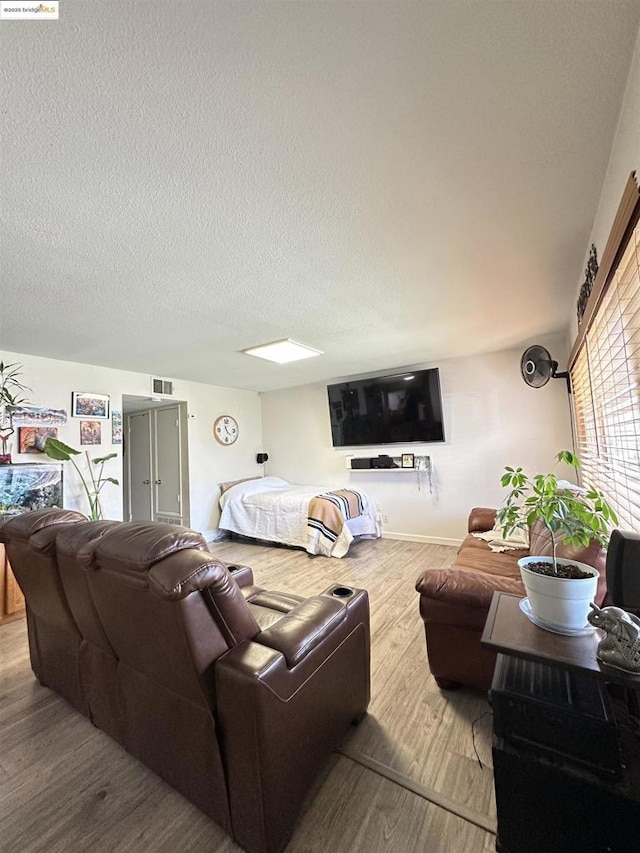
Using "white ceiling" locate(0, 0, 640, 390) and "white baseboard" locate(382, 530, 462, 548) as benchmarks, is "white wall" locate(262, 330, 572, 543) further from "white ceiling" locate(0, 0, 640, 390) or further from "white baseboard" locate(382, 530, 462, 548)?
"white ceiling" locate(0, 0, 640, 390)

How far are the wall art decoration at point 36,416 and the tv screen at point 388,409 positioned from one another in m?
3.36

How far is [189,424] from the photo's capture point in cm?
508

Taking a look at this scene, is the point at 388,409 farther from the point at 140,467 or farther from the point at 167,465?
the point at 140,467

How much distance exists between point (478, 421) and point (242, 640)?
399 centimetres

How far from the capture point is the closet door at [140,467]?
5504 millimetres

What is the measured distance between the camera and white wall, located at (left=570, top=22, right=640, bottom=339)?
1.00 meters

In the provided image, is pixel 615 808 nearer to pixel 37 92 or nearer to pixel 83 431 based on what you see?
pixel 37 92

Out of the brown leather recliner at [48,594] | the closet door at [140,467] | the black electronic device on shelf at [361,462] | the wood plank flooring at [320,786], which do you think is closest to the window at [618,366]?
the wood plank flooring at [320,786]

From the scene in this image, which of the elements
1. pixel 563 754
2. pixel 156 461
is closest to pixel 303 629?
pixel 563 754

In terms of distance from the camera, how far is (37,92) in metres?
1.00

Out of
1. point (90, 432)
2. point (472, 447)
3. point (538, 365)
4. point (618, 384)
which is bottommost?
point (472, 447)

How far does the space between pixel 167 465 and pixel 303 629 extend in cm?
461

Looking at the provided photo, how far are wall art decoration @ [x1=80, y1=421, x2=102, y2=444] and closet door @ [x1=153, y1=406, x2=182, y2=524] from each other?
1.18m

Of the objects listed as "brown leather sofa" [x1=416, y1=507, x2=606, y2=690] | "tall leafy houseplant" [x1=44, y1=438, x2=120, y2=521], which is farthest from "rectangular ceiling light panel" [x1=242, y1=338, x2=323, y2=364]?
"brown leather sofa" [x1=416, y1=507, x2=606, y2=690]
